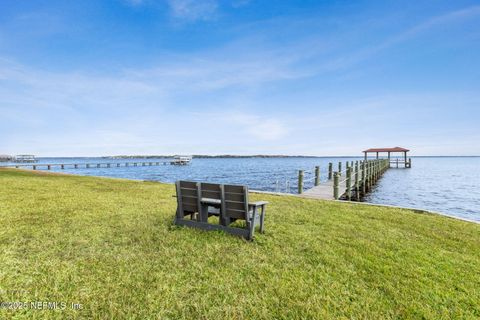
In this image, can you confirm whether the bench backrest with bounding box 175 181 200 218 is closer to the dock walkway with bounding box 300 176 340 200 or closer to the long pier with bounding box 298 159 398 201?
the dock walkway with bounding box 300 176 340 200

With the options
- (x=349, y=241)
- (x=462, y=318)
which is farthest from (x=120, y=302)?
(x=349, y=241)

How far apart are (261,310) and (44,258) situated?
337 centimetres

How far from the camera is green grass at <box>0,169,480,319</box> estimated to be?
287cm

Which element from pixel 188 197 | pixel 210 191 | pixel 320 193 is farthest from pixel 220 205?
pixel 320 193

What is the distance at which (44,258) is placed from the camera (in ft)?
A: 13.0

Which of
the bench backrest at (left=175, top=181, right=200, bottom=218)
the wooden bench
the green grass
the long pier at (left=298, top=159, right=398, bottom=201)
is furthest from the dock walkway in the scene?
the bench backrest at (left=175, top=181, right=200, bottom=218)

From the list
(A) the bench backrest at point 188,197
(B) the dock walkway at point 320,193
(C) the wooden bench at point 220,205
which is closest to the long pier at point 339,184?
(B) the dock walkway at point 320,193

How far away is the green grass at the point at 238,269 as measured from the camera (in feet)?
9.41

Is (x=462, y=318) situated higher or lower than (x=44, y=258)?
lower

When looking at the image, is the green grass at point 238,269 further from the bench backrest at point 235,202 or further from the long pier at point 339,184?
the long pier at point 339,184

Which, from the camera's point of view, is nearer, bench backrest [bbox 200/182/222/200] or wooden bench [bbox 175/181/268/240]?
wooden bench [bbox 175/181/268/240]

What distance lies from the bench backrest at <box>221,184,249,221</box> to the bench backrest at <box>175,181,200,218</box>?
0.63 meters

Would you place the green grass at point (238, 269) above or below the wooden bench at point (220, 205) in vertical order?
below

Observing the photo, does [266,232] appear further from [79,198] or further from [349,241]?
[79,198]
